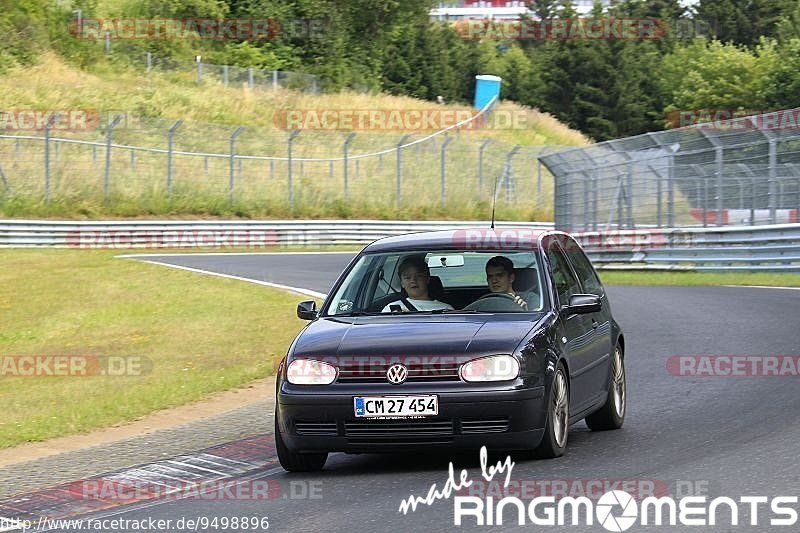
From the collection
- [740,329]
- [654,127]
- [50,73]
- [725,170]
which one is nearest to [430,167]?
[50,73]

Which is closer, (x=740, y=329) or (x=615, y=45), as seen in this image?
(x=740, y=329)

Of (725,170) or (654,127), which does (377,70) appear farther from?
(725,170)

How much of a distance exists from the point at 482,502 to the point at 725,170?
22.2 m

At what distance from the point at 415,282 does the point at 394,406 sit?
161 centimetres

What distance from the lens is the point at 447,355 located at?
8359 millimetres

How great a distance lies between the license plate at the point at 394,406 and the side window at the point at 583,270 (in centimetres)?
252

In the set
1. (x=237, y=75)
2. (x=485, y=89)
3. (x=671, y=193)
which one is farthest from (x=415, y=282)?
(x=485, y=89)

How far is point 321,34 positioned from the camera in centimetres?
7244

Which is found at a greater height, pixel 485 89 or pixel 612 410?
pixel 612 410

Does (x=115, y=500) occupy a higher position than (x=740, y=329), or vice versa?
(x=115, y=500)

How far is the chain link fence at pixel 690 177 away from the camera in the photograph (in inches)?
1063

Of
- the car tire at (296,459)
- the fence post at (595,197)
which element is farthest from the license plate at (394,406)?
the fence post at (595,197)

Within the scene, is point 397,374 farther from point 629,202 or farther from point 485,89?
point 485,89

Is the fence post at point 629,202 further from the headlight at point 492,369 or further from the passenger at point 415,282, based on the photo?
the headlight at point 492,369
